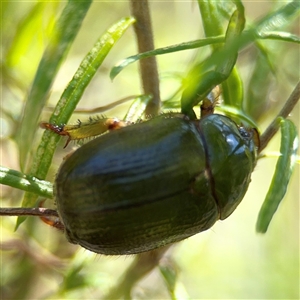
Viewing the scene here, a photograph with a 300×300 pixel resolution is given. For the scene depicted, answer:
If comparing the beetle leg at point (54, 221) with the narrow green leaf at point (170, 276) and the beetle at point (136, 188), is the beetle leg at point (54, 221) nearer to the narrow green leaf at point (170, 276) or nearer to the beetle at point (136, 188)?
the beetle at point (136, 188)

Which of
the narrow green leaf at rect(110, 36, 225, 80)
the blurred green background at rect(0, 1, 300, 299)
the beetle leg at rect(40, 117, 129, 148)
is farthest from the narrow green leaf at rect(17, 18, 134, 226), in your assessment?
the blurred green background at rect(0, 1, 300, 299)

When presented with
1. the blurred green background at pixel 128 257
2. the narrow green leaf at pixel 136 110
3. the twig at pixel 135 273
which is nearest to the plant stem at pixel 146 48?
the narrow green leaf at pixel 136 110

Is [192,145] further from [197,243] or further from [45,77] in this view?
[197,243]

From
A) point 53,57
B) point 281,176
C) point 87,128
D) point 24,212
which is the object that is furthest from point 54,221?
point 281,176

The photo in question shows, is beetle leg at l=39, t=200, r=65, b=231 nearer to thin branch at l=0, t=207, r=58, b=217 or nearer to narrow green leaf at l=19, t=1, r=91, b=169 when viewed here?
thin branch at l=0, t=207, r=58, b=217

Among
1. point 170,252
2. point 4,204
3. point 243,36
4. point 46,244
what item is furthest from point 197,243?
point 243,36

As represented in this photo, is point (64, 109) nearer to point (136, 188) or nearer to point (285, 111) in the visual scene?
point (136, 188)
